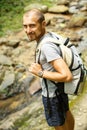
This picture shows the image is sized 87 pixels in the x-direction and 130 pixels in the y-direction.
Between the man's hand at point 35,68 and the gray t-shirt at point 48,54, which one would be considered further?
the man's hand at point 35,68

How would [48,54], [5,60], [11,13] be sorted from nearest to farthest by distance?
1. [48,54]
2. [5,60]
3. [11,13]

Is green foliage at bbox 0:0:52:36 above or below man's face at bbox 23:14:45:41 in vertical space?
below

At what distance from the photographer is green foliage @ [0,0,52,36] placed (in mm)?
11548

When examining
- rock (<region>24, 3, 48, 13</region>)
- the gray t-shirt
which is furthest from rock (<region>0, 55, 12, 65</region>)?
the gray t-shirt

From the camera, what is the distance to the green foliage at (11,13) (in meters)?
11.5

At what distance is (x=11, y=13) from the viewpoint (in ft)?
41.7

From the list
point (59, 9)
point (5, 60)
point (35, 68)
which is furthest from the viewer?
point (59, 9)

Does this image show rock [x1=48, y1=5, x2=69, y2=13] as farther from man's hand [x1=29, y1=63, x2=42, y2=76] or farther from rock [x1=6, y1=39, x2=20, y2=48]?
man's hand [x1=29, y1=63, x2=42, y2=76]

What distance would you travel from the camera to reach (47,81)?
11.4 ft

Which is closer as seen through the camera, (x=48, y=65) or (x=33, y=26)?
(x=33, y=26)

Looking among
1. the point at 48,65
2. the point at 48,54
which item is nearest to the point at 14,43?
the point at 48,65

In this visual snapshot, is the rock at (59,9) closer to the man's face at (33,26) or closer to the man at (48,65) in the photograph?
the man at (48,65)

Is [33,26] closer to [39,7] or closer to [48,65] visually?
[48,65]

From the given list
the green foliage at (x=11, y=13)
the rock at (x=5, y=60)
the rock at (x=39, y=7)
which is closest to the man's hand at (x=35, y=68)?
the rock at (x=5, y=60)
